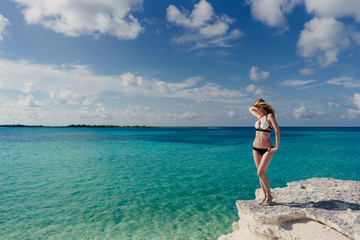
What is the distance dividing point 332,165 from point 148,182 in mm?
16840

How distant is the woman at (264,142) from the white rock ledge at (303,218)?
0.56 meters

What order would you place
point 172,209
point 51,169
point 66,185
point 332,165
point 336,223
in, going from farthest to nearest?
point 332,165 → point 51,169 → point 66,185 → point 172,209 → point 336,223

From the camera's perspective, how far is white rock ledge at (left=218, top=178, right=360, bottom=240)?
4535 millimetres

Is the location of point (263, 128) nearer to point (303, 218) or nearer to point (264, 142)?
point (264, 142)

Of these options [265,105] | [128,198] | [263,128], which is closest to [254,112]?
[265,105]

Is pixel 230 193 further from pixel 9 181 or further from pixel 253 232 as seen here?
pixel 9 181

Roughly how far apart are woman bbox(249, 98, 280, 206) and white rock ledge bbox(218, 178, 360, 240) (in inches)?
22.1

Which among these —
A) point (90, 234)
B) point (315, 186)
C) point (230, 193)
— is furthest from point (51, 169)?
point (315, 186)

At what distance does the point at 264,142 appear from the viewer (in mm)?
5520

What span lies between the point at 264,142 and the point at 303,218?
2054 millimetres

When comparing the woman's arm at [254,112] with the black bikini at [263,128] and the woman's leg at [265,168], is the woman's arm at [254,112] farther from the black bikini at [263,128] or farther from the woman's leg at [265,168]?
the woman's leg at [265,168]

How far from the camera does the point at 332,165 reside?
18500 mm

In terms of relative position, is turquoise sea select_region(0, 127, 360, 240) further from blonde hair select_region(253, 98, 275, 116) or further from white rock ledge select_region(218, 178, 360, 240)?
blonde hair select_region(253, 98, 275, 116)

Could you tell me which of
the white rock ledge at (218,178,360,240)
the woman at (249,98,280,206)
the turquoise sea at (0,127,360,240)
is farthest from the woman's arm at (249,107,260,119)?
the turquoise sea at (0,127,360,240)
